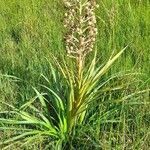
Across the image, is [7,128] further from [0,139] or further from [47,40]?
[47,40]

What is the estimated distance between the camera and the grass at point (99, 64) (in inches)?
127

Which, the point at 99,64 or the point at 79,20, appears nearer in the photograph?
the point at 79,20

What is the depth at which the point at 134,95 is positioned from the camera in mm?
3496

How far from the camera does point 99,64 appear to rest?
13.3 ft

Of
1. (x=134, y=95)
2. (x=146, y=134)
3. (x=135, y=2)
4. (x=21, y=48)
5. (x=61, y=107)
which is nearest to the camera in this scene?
(x=146, y=134)

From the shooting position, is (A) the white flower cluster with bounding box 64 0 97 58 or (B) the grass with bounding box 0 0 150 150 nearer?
(A) the white flower cluster with bounding box 64 0 97 58

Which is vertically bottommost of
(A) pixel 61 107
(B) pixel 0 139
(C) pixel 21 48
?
(B) pixel 0 139

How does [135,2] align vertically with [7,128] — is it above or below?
above

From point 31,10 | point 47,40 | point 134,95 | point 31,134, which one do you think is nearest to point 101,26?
point 47,40

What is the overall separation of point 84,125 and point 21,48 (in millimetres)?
1559

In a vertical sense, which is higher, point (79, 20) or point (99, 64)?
point (79, 20)

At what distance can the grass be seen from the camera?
127 inches

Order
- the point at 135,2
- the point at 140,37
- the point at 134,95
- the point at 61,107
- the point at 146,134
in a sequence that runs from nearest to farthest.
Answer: the point at 146,134 → the point at 61,107 → the point at 134,95 → the point at 140,37 → the point at 135,2

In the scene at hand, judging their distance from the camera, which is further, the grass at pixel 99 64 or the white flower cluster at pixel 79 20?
the grass at pixel 99 64
